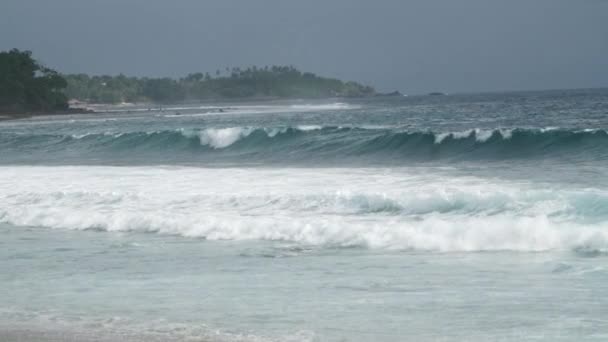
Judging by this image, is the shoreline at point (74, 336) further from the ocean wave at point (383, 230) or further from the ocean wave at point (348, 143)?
the ocean wave at point (348, 143)

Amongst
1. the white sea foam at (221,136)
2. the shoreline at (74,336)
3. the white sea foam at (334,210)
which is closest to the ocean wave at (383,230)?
the white sea foam at (334,210)

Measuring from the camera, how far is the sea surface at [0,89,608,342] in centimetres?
781

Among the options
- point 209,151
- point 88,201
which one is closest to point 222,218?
point 88,201

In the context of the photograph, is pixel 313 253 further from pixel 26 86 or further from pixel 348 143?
pixel 26 86

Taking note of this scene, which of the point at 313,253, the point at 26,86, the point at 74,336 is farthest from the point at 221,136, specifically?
the point at 26,86

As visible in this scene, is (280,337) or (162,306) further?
(162,306)

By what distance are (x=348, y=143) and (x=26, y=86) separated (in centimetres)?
7439

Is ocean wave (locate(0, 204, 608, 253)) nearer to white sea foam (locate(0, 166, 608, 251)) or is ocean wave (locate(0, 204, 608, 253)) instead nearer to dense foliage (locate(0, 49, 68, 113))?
white sea foam (locate(0, 166, 608, 251))

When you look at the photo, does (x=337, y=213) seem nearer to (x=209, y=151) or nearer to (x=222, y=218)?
(x=222, y=218)

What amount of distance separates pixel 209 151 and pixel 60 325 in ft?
75.7

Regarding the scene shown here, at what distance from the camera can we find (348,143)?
2828 centimetres

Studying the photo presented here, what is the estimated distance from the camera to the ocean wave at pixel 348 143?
23641 mm

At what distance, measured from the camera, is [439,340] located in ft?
23.5

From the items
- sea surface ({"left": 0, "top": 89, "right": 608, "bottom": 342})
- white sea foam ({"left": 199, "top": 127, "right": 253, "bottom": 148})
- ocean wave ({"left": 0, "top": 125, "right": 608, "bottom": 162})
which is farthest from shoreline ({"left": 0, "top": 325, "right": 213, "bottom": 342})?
white sea foam ({"left": 199, "top": 127, "right": 253, "bottom": 148})
